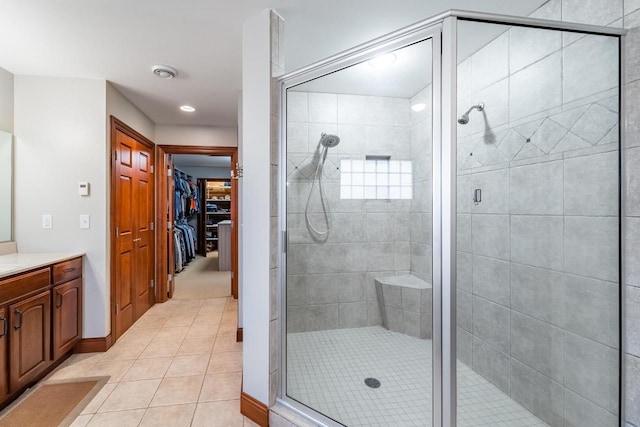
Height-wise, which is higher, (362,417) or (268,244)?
(268,244)

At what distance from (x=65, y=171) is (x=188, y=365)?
1.90m

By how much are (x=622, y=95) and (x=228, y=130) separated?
12.0ft

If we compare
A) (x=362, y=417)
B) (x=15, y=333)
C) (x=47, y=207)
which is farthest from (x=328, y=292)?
(x=47, y=207)

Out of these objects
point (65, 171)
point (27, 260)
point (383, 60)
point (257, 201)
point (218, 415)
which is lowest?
point (218, 415)

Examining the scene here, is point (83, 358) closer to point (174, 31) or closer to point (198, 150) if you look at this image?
point (198, 150)

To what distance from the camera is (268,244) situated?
5.47 ft

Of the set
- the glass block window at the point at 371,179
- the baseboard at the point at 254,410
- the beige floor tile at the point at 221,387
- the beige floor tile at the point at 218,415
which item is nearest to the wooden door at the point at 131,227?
the beige floor tile at the point at 221,387

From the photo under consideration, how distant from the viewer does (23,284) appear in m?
1.93

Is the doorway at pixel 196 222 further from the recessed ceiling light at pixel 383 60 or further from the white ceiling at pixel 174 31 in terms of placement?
the recessed ceiling light at pixel 383 60

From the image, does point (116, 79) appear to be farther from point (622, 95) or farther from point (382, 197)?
point (622, 95)

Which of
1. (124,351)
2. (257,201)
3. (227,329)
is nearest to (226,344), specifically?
(227,329)

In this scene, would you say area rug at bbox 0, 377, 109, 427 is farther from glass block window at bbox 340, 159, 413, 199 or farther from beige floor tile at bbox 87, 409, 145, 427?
glass block window at bbox 340, 159, 413, 199

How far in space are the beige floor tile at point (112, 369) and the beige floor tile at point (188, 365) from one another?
33 cm

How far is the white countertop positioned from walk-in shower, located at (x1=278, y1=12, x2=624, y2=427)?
165cm
